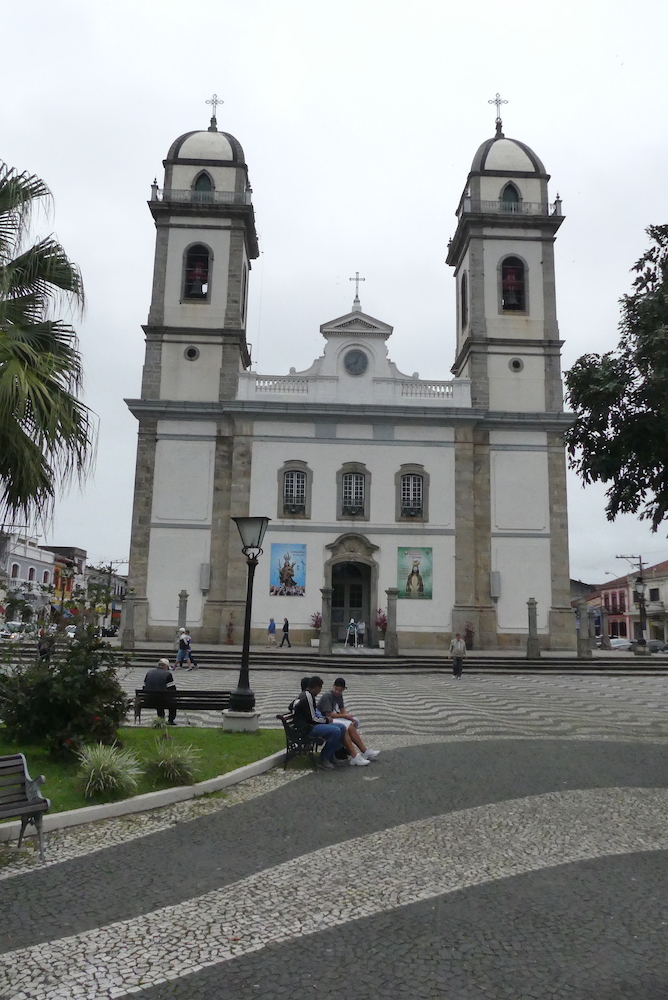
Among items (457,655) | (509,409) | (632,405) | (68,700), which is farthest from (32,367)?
(509,409)

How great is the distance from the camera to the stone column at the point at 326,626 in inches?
911

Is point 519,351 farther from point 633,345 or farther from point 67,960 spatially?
point 67,960

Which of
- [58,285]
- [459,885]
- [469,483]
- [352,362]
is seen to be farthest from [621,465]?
[352,362]

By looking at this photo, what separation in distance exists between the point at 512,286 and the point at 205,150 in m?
13.3

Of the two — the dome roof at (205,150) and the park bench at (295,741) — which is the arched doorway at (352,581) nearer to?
the dome roof at (205,150)

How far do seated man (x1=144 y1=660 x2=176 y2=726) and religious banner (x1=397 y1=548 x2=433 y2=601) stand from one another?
1679cm

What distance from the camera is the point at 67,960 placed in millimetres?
3637

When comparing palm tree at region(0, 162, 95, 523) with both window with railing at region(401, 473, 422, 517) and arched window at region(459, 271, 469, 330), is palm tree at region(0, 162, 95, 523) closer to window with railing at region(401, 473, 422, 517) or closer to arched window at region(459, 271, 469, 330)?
window with railing at region(401, 473, 422, 517)

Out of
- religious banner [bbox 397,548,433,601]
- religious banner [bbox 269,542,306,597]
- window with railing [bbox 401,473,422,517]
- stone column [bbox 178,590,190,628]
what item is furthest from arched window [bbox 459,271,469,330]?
stone column [bbox 178,590,190,628]

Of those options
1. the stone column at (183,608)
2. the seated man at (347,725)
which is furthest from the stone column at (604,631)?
the seated man at (347,725)

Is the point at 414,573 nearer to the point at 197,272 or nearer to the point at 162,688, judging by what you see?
the point at 197,272

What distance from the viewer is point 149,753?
7863 millimetres

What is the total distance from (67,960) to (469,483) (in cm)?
2492

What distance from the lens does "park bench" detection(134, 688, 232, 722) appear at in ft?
33.0
